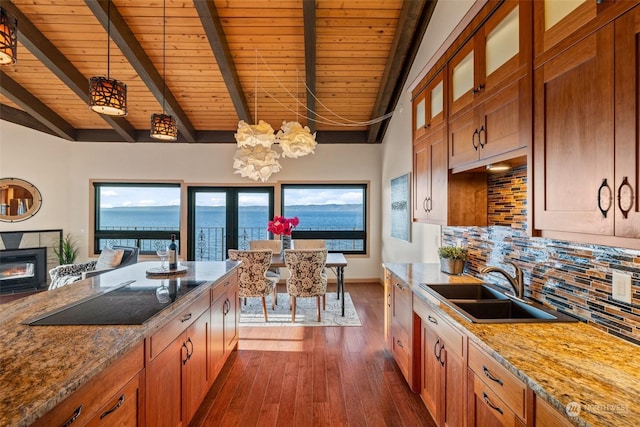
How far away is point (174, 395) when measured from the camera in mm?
1704

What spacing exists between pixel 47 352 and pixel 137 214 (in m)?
5.57

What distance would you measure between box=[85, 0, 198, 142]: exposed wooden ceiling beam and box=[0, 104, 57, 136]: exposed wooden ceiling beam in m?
2.58

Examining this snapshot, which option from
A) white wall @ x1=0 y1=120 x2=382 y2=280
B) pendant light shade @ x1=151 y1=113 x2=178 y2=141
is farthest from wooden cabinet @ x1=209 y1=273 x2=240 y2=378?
white wall @ x1=0 y1=120 x2=382 y2=280

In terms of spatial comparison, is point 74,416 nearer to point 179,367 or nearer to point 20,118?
point 179,367

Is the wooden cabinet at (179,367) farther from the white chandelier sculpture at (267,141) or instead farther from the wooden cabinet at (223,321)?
the white chandelier sculpture at (267,141)

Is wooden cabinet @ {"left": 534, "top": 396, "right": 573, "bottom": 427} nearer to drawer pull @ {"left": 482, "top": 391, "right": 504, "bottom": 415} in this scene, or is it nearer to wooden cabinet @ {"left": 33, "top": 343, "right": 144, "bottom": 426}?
drawer pull @ {"left": 482, "top": 391, "right": 504, "bottom": 415}

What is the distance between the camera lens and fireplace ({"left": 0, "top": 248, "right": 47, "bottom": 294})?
199 inches

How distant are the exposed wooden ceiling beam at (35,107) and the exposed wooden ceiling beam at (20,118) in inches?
8.9

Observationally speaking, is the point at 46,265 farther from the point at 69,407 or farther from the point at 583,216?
the point at 583,216

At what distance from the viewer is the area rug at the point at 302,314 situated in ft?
12.8

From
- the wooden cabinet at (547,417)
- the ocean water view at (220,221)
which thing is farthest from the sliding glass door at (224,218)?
the wooden cabinet at (547,417)

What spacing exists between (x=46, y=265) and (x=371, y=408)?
626 centimetres

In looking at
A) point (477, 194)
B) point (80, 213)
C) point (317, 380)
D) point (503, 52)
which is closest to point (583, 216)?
point (503, 52)

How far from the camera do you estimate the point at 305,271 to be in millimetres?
3803
